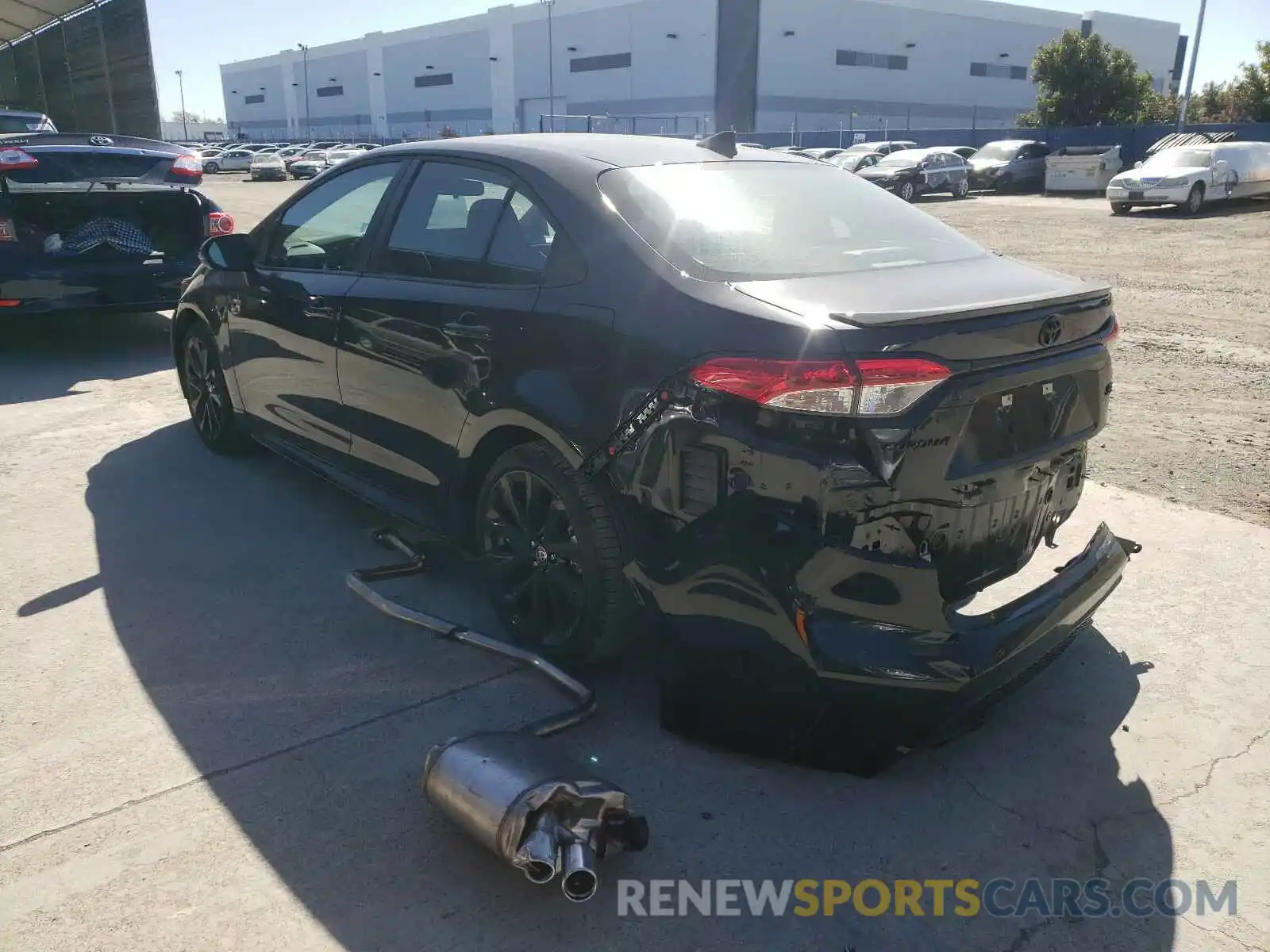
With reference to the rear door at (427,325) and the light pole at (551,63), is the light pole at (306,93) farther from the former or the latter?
the rear door at (427,325)

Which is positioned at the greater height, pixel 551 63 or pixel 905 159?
pixel 551 63

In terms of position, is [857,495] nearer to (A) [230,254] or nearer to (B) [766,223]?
(B) [766,223]

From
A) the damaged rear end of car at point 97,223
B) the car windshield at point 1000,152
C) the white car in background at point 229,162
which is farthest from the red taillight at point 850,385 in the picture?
the white car in background at point 229,162

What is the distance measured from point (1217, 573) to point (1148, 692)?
3.81 ft

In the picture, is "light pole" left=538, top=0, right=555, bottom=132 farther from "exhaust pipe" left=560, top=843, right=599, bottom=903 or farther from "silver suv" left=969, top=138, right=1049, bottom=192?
"exhaust pipe" left=560, top=843, right=599, bottom=903

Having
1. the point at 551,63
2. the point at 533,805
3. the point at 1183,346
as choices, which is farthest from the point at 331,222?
the point at 551,63

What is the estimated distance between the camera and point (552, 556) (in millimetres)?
3279

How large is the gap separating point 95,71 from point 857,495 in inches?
793

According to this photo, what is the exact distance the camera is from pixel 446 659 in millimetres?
3541

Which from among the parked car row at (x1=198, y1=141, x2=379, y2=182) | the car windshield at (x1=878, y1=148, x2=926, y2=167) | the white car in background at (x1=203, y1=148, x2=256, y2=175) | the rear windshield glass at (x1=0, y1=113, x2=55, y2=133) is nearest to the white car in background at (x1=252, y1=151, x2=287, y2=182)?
the parked car row at (x1=198, y1=141, x2=379, y2=182)

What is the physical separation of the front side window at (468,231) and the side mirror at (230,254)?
1.28 meters

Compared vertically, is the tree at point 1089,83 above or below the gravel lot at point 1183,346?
above

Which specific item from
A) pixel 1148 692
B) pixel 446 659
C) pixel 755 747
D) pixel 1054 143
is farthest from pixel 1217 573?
pixel 1054 143

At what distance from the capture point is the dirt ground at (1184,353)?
538 centimetres
